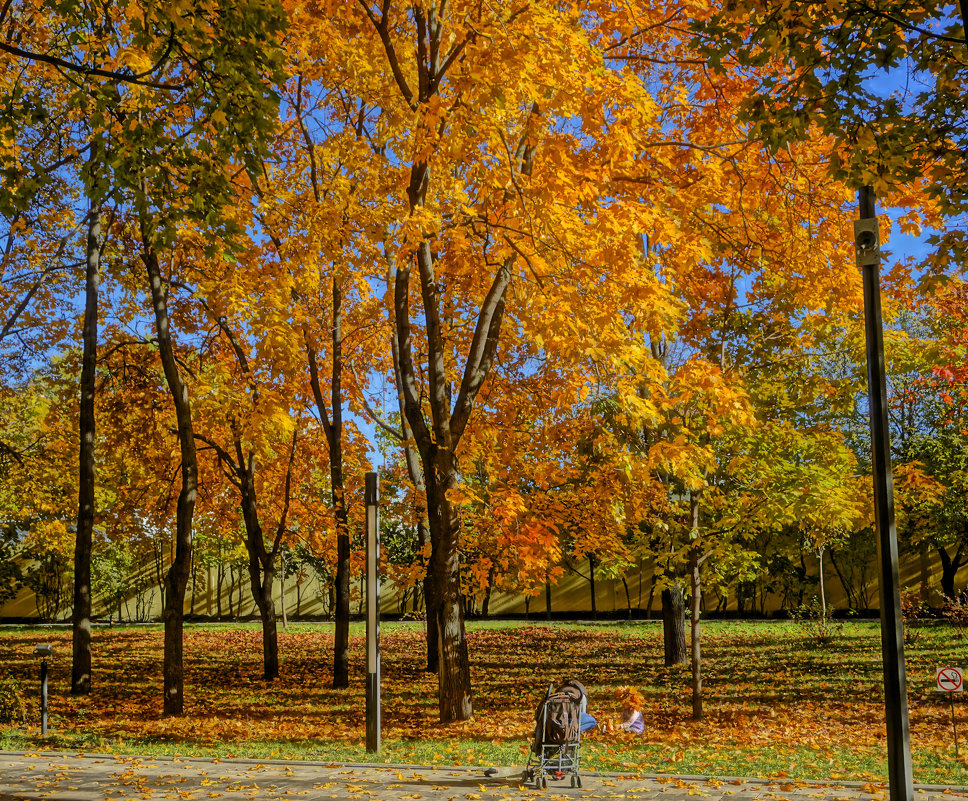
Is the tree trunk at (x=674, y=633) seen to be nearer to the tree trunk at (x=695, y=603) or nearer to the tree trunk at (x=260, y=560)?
the tree trunk at (x=695, y=603)

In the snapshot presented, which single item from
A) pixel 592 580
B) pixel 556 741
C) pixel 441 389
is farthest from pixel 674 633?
pixel 592 580

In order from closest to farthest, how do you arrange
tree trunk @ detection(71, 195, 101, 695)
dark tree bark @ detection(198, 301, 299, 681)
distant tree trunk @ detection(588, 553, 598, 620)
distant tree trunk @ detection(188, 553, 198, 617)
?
tree trunk @ detection(71, 195, 101, 695) → dark tree bark @ detection(198, 301, 299, 681) → distant tree trunk @ detection(588, 553, 598, 620) → distant tree trunk @ detection(188, 553, 198, 617)

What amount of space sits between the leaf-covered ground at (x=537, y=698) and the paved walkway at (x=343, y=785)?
0.85 meters

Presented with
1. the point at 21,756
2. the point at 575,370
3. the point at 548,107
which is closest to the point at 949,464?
the point at 575,370

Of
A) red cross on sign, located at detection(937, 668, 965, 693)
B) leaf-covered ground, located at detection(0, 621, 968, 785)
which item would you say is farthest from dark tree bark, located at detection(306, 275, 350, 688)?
red cross on sign, located at detection(937, 668, 965, 693)

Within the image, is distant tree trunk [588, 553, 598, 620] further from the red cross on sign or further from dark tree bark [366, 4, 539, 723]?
the red cross on sign

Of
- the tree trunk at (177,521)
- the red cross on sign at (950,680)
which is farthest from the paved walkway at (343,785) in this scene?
the tree trunk at (177,521)

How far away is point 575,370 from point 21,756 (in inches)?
392

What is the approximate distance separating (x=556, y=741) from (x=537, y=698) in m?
7.72

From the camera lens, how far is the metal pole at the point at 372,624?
1007 cm

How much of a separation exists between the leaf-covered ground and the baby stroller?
3.85ft

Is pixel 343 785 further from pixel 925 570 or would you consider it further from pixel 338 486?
pixel 925 570

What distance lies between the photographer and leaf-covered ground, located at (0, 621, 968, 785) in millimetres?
10062

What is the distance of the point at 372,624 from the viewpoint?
Result: 10086 millimetres
